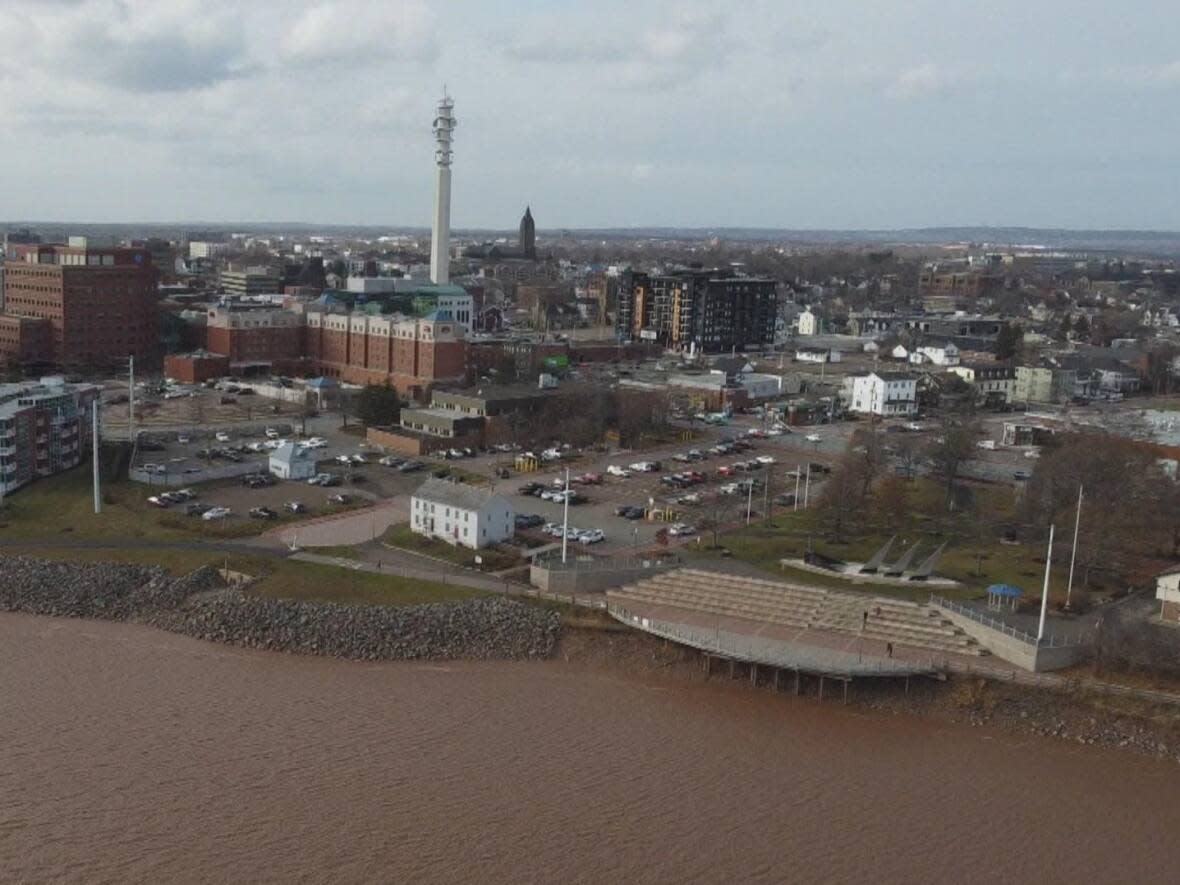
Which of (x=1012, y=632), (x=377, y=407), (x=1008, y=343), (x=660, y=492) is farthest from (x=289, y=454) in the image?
(x=1008, y=343)

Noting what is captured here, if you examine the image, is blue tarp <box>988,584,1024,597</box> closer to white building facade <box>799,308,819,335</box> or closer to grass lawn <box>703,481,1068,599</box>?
grass lawn <box>703,481,1068,599</box>

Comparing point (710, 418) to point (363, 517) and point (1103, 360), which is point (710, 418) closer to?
point (363, 517)

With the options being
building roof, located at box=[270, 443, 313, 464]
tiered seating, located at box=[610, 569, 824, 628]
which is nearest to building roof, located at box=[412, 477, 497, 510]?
tiered seating, located at box=[610, 569, 824, 628]

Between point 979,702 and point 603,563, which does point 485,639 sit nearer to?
point 603,563

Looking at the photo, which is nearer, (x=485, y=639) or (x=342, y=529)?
(x=485, y=639)

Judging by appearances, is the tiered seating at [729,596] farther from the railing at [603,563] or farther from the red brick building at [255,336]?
the red brick building at [255,336]

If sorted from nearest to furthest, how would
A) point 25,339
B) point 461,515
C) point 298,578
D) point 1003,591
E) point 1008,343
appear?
point 1003,591, point 298,578, point 461,515, point 25,339, point 1008,343

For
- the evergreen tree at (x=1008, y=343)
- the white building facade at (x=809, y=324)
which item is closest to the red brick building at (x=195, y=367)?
the evergreen tree at (x=1008, y=343)
